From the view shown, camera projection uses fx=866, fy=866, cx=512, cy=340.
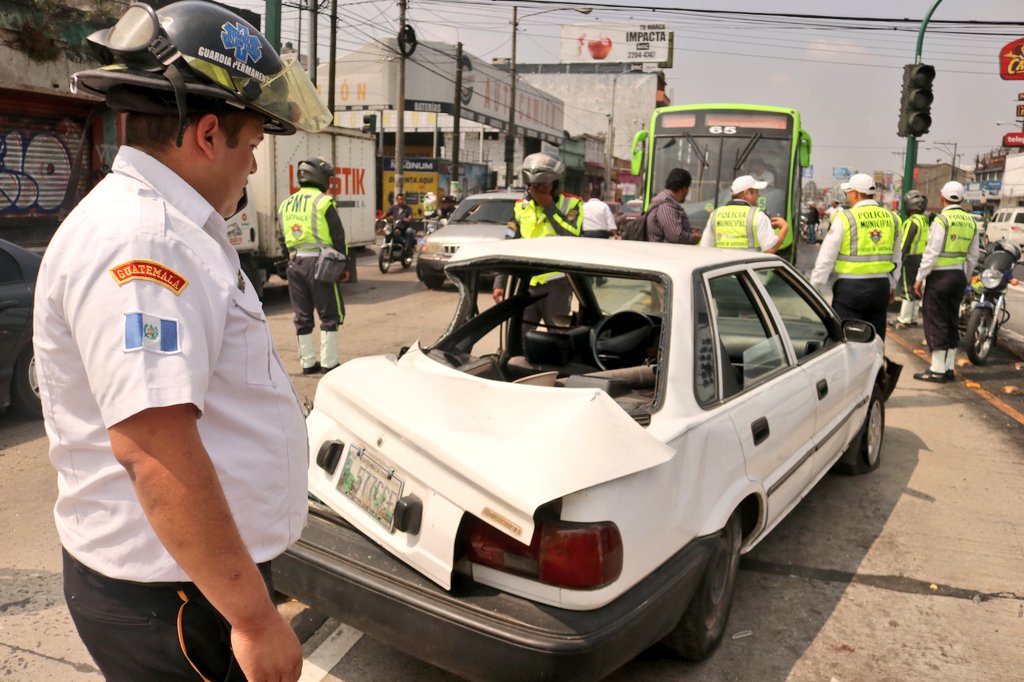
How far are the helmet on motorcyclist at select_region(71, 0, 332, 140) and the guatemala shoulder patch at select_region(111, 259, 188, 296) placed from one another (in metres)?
0.30

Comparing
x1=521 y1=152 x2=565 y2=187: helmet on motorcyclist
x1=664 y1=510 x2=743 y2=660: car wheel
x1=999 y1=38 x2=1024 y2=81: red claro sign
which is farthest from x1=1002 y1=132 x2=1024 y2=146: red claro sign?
x1=664 y1=510 x2=743 y2=660: car wheel

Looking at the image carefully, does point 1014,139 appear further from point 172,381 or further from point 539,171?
point 172,381

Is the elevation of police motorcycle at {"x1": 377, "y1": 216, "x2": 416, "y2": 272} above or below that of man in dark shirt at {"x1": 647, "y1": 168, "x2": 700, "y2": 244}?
below

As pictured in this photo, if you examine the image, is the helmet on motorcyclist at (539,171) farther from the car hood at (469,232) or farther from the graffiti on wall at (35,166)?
the graffiti on wall at (35,166)

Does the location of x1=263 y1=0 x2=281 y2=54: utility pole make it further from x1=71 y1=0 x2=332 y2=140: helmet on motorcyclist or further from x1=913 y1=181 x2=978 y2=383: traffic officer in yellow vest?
x1=71 y1=0 x2=332 y2=140: helmet on motorcyclist

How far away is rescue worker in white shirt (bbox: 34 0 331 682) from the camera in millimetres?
1262

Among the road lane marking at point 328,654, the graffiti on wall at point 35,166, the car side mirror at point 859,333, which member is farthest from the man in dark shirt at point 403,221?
the road lane marking at point 328,654

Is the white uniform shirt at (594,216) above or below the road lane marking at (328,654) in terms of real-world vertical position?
above

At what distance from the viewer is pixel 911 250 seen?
11.9 m

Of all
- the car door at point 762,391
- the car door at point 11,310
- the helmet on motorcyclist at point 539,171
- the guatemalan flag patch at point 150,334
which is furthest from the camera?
the helmet on motorcyclist at point 539,171

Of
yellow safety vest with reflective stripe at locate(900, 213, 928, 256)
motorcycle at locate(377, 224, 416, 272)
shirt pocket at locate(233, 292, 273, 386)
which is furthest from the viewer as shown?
motorcycle at locate(377, 224, 416, 272)

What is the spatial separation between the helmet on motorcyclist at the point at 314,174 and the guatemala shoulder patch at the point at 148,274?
6701 millimetres

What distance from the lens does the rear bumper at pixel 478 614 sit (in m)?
2.54

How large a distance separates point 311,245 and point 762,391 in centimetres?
516
